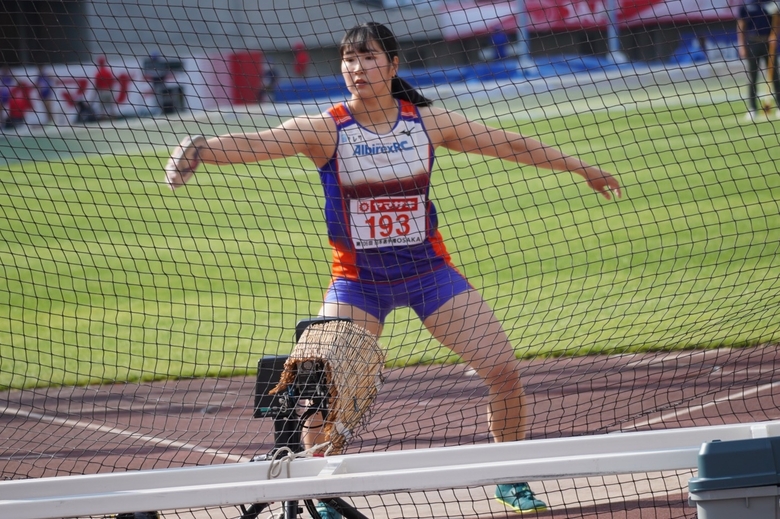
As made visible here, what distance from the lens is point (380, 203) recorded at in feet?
13.0

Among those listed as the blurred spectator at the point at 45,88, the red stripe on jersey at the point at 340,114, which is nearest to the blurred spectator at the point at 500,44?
the red stripe on jersey at the point at 340,114

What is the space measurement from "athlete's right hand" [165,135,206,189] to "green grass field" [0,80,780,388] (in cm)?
19

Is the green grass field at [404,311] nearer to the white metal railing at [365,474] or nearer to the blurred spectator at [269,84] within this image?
the blurred spectator at [269,84]

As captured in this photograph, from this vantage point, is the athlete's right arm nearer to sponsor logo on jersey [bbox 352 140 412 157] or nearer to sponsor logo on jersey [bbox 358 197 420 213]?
sponsor logo on jersey [bbox 352 140 412 157]

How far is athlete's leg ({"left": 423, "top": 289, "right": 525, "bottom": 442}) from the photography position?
149 inches

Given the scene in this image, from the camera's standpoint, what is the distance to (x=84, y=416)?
17.5 feet

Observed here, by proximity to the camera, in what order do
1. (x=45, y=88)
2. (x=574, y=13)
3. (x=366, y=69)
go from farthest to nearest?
(x=574, y=13)
(x=45, y=88)
(x=366, y=69)

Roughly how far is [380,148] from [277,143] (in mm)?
445

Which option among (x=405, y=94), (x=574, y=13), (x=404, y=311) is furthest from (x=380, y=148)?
(x=574, y=13)

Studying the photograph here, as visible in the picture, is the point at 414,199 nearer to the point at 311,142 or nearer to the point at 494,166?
the point at 311,142

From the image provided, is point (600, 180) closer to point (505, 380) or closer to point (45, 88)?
point (505, 380)

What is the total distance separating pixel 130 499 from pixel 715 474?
1709mm

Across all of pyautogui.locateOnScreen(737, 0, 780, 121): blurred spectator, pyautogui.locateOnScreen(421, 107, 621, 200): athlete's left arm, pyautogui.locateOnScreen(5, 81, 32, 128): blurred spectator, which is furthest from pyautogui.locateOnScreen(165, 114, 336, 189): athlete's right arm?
pyautogui.locateOnScreen(737, 0, 780, 121): blurred spectator

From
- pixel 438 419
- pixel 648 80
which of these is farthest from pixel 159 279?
pixel 648 80
